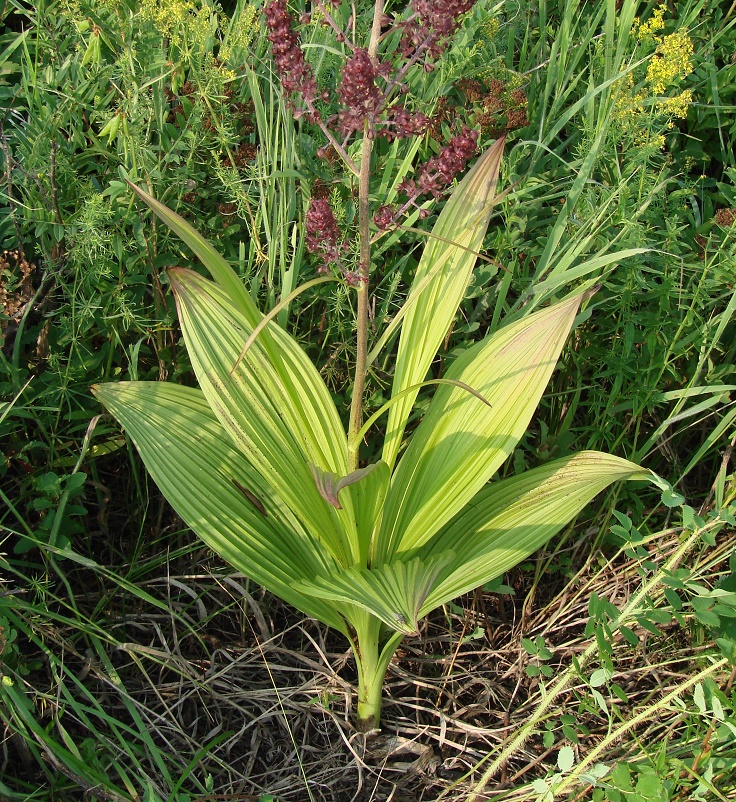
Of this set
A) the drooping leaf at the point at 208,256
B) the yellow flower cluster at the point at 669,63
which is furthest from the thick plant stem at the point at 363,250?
the yellow flower cluster at the point at 669,63

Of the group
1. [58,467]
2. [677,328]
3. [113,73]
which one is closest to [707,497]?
[677,328]

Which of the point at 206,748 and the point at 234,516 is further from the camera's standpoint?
the point at 234,516

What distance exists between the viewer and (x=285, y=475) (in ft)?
5.79

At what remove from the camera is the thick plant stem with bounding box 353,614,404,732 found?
5.76ft

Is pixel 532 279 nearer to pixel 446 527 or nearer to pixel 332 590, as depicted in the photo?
pixel 446 527

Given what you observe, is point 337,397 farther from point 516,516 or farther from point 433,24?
point 433,24

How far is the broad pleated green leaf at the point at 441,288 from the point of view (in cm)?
186

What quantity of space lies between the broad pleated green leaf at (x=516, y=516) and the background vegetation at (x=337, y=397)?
0.15 m

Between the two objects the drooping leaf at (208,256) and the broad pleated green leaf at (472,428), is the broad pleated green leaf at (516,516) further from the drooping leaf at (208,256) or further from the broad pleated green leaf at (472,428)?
the drooping leaf at (208,256)

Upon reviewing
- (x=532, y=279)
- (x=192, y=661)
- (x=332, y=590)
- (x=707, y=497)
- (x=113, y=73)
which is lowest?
(x=192, y=661)

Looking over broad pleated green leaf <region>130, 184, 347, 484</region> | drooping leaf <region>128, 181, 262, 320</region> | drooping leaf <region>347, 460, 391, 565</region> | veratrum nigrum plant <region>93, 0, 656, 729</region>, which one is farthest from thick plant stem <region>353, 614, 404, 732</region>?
drooping leaf <region>128, 181, 262, 320</region>

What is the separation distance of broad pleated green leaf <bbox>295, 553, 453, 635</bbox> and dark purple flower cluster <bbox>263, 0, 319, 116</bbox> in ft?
2.86

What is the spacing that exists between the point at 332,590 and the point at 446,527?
470 mm

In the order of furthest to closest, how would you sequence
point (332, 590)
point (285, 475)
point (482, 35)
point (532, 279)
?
point (482, 35), point (532, 279), point (285, 475), point (332, 590)
